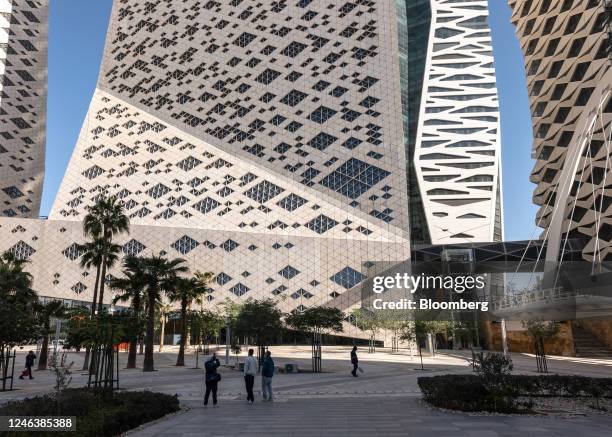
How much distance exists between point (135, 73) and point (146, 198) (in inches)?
840

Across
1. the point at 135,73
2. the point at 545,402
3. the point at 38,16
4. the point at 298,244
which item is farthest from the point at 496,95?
the point at 38,16

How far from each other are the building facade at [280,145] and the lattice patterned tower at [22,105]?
8.26 metres

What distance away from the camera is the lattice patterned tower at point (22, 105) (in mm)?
59594

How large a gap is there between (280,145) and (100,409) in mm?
45935

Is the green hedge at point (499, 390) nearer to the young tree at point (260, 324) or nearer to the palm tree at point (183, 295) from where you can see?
the young tree at point (260, 324)

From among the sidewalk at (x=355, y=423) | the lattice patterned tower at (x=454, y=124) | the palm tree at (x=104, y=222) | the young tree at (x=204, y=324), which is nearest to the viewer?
the sidewalk at (x=355, y=423)

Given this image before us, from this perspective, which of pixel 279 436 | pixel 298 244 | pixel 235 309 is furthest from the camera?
pixel 298 244

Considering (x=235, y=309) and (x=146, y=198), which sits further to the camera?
(x=146, y=198)

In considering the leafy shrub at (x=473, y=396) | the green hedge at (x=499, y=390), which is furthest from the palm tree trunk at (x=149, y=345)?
the leafy shrub at (x=473, y=396)

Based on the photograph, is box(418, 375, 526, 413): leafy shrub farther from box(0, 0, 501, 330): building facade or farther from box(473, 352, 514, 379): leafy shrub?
box(0, 0, 501, 330): building facade

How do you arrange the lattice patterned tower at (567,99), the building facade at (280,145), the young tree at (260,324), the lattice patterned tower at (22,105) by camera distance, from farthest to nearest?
the lattice patterned tower at (22,105) < the building facade at (280,145) < the lattice patterned tower at (567,99) < the young tree at (260,324)

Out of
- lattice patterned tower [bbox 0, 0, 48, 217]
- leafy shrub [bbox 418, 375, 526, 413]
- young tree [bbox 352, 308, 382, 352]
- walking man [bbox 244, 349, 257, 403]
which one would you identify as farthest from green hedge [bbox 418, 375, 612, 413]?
lattice patterned tower [bbox 0, 0, 48, 217]

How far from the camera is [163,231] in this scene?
1954 inches

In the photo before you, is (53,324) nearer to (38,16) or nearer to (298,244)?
(298,244)
